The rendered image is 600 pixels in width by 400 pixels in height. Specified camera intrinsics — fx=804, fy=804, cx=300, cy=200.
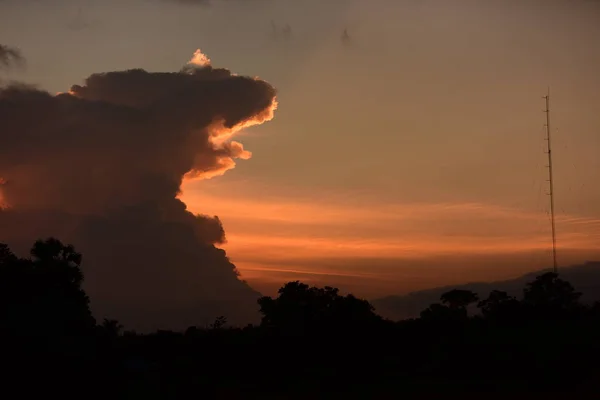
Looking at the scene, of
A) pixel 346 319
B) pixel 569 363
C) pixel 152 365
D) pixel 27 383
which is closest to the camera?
pixel 27 383

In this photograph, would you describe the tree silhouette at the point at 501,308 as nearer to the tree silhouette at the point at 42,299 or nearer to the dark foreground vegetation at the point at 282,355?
the dark foreground vegetation at the point at 282,355

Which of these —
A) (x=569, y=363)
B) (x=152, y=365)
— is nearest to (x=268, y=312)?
(x=152, y=365)

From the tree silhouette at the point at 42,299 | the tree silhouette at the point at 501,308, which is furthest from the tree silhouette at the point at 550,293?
the tree silhouette at the point at 42,299

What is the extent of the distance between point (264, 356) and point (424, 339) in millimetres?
12663

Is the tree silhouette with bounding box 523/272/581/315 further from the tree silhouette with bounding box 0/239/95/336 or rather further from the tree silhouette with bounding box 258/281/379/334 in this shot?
the tree silhouette with bounding box 0/239/95/336

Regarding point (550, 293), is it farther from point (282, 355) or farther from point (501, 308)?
point (282, 355)

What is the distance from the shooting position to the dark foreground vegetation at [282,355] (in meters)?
38.2

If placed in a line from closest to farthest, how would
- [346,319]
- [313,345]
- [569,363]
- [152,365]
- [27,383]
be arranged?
[27,383], [569,363], [152,365], [313,345], [346,319]

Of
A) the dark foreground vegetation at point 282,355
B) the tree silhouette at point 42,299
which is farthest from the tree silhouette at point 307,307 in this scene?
the tree silhouette at point 42,299

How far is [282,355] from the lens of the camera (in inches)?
2078

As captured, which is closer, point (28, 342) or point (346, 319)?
point (28, 342)

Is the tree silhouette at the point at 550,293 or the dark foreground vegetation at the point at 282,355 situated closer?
the dark foreground vegetation at the point at 282,355

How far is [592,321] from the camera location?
193ft

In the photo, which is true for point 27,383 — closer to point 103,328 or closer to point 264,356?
point 103,328
